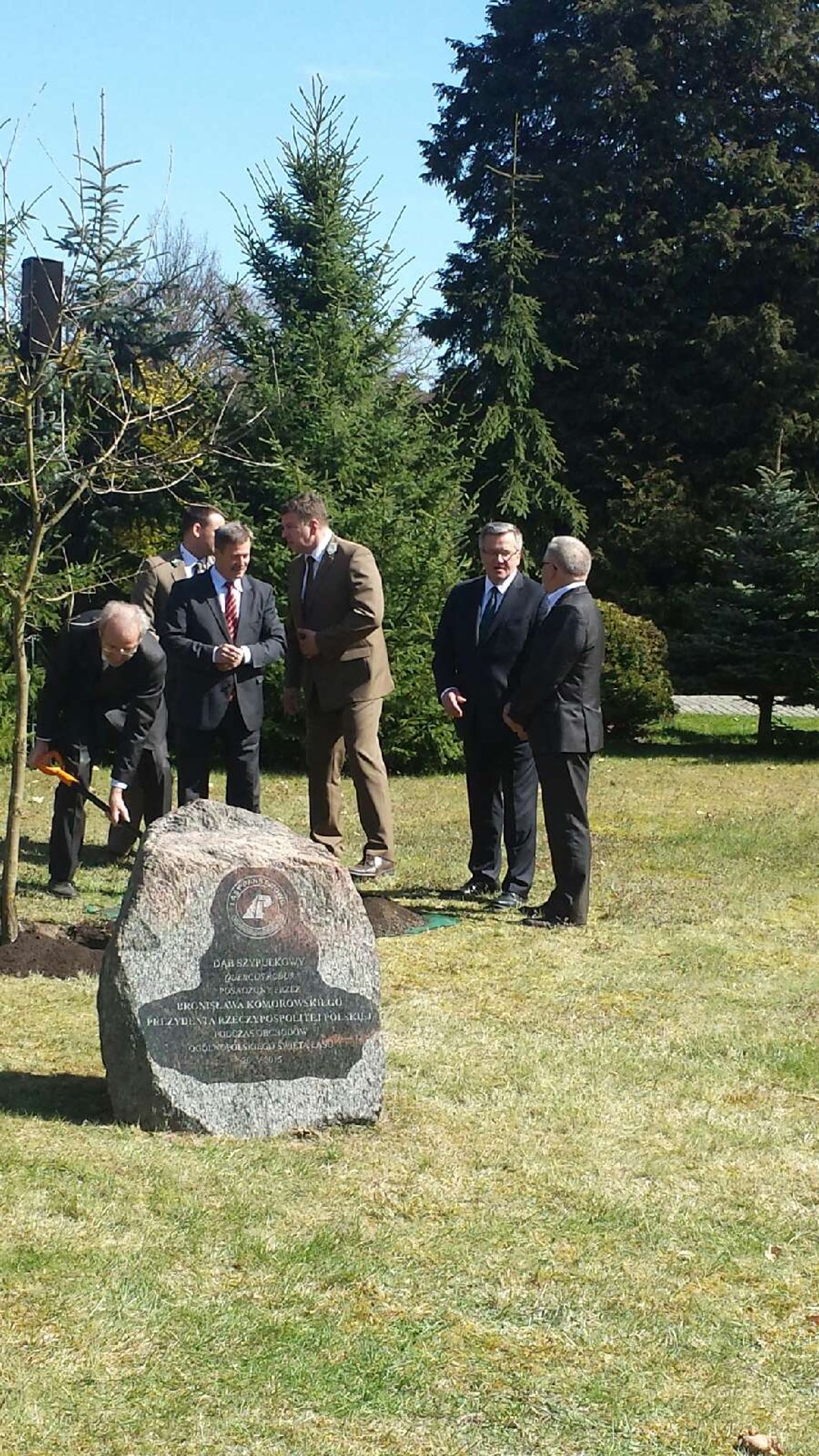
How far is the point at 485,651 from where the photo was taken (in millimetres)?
9266

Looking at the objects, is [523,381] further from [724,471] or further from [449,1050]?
[449,1050]

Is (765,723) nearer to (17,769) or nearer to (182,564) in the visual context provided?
(182,564)

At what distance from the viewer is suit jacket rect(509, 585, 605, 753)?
26.9 feet

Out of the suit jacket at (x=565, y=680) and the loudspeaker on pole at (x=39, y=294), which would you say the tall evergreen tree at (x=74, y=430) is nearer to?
the loudspeaker on pole at (x=39, y=294)

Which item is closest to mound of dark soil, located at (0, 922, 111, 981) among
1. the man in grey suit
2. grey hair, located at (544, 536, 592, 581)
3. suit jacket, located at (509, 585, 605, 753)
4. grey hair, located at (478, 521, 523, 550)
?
the man in grey suit

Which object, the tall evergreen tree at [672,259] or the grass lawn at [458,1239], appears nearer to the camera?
the grass lawn at [458,1239]

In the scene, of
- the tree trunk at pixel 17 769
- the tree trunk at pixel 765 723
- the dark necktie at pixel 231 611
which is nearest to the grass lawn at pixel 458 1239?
the tree trunk at pixel 17 769

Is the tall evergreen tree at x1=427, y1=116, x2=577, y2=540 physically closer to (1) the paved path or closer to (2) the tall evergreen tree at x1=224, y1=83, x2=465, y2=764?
(1) the paved path

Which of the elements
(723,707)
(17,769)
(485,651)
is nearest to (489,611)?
(485,651)

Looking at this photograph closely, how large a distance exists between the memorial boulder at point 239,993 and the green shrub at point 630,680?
12.7 metres

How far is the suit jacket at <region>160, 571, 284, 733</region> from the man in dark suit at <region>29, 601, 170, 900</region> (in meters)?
0.23

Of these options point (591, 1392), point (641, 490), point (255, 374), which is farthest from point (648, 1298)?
point (641, 490)

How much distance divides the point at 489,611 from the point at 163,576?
7.18ft

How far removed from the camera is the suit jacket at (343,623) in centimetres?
943
